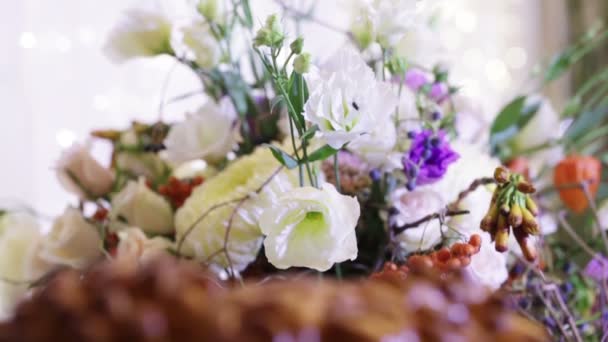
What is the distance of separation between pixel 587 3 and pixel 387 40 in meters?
1.48

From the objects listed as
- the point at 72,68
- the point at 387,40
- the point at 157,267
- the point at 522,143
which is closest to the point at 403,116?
the point at 387,40

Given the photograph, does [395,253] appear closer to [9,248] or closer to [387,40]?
[387,40]

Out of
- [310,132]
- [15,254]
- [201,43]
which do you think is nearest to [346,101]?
[310,132]

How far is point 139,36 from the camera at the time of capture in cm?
69

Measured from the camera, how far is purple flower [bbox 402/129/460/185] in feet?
1.83

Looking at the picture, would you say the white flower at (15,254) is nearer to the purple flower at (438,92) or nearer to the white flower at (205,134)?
the white flower at (205,134)

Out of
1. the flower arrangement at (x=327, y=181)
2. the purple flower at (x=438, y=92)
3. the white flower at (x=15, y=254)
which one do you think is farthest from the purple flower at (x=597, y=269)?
the white flower at (x=15, y=254)

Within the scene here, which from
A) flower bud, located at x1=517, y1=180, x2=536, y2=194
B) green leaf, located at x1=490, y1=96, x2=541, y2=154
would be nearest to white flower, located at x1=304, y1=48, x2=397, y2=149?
flower bud, located at x1=517, y1=180, x2=536, y2=194

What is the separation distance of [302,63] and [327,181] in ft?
0.59

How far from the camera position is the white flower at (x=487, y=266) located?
1.63 ft

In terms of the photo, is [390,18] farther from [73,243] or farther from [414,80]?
[73,243]

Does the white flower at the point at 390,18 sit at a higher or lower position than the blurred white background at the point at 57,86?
higher

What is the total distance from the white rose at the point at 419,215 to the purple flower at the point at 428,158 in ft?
0.06

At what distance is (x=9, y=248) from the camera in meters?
0.75
